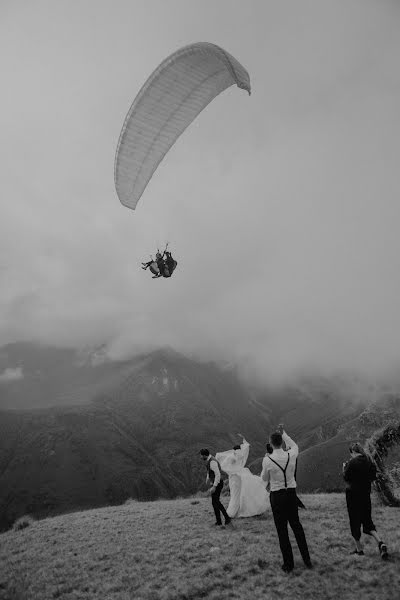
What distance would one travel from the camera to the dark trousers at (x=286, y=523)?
7598mm

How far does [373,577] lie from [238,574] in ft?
9.23

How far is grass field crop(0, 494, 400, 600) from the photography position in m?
7.19

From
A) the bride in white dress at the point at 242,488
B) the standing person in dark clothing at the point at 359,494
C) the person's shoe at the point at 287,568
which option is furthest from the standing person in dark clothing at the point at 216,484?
the standing person in dark clothing at the point at 359,494

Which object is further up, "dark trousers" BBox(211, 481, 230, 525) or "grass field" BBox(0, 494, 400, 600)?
"dark trousers" BBox(211, 481, 230, 525)

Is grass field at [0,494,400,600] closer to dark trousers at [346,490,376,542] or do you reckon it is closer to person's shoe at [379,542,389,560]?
person's shoe at [379,542,389,560]

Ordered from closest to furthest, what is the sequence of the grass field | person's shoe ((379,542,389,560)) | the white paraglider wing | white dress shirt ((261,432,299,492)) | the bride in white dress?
the grass field → person's shoe ((379,542,389,560)) → white dress shirt ((261,432,299,492)) → the white paraglider wing → the bride in white dress

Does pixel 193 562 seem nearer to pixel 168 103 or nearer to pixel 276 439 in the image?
pixel 276 439

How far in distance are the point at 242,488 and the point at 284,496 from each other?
19.3 feet

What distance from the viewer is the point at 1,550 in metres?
12.8

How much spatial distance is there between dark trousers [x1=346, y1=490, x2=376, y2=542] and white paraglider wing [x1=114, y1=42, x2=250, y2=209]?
12.0m

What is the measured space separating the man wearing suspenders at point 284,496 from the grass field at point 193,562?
41 cm

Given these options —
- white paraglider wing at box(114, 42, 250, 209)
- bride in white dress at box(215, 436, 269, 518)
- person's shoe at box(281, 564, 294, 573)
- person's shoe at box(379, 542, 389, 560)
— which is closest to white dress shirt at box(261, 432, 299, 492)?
person's shoe at box(281, 564, 294, 573)

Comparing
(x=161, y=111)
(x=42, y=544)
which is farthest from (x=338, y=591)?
(x=161, y=111)

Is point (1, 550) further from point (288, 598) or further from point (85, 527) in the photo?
point (288, 598)
